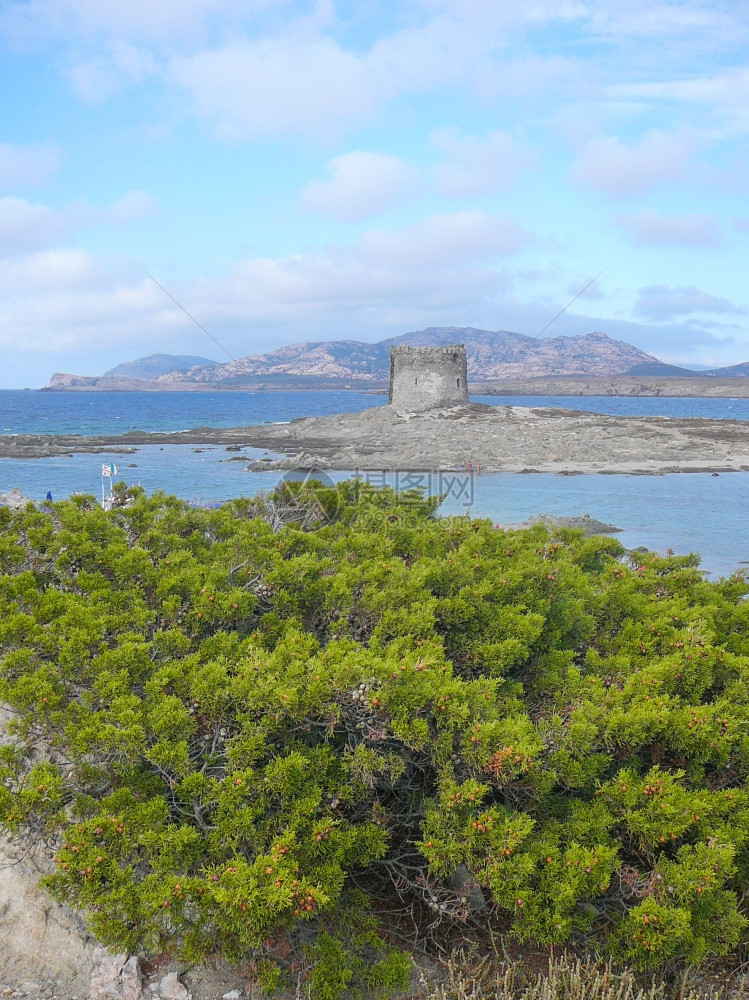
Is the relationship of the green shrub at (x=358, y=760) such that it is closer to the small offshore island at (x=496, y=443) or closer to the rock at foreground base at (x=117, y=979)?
the rock at foreground base at (x=117, y=979)

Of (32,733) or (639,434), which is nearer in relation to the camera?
(32,733)

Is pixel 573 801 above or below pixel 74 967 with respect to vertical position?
above

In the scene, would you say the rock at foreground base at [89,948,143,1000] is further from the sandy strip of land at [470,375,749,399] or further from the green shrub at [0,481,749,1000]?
the sandy strip of land at [470,375,749,399]

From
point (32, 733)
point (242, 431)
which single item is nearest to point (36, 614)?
point (32, 733)

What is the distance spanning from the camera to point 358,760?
4426 mm

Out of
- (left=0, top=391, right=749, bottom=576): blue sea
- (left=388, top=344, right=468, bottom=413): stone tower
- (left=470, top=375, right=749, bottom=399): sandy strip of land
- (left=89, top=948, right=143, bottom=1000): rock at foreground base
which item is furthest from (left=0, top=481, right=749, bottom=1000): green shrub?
(left=470, top=375, right=749, bottom=399): sandy strip of land

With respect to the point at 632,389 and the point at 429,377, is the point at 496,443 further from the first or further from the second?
the point at 632,389

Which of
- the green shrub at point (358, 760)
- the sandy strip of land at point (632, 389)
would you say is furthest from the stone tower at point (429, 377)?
the sandy strip of land at point (632, 389)

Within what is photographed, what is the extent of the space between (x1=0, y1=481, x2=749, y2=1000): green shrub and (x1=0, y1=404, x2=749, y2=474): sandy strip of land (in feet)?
102

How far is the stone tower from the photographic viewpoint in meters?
50.2

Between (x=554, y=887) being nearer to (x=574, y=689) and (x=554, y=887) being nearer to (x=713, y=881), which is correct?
(x=713, y=881)

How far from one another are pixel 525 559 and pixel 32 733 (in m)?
4.10

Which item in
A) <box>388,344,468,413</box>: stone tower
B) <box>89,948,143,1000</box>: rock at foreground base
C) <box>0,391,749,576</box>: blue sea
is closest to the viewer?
<box>89,948,143,1000</box>: rock at foreground base

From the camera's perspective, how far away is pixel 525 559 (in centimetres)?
661
